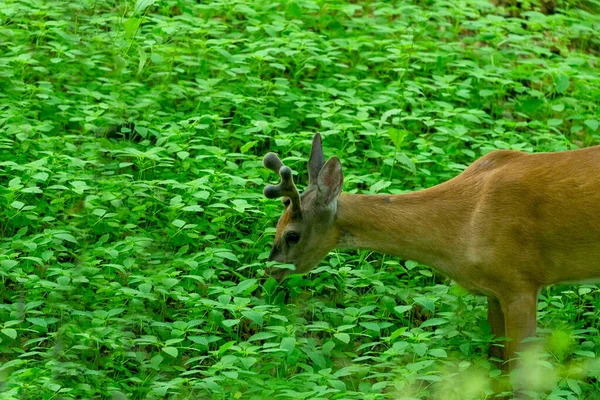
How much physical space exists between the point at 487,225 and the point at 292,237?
1337 millimetres

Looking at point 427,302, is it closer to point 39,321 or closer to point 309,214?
point 309,214

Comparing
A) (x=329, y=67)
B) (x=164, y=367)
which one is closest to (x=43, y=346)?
(x=164, y=367)

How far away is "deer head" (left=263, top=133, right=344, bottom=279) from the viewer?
753 cm

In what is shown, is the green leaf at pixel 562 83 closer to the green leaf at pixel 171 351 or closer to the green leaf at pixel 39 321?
the green leaf at pixel 171 351

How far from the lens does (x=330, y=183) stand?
7.57m

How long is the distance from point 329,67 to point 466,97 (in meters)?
1.39

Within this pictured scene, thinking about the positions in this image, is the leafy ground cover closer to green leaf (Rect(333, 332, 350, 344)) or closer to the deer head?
green leaf (Rect(333, 332, 350, 344))

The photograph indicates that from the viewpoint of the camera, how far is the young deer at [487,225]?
23.8 ft

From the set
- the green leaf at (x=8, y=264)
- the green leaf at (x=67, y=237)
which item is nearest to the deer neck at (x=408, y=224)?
the green leaf at (x=67, y=237)

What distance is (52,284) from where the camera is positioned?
7172 mm

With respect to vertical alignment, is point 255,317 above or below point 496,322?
above

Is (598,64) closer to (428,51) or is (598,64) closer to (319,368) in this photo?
(428,51)

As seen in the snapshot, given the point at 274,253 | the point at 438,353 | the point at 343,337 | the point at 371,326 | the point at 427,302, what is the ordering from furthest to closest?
the point at 274,253, the point at 427,302, the point at 371,326, the point at 343,337, the point at 438,353

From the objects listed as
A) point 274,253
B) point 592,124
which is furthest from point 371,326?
point 592,124
